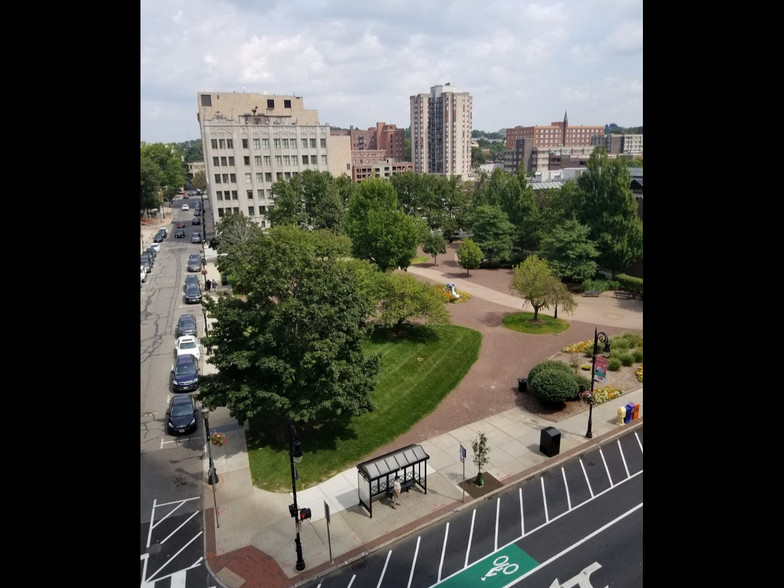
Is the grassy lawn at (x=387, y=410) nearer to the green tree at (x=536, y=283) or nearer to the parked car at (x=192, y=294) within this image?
the green tree at (x=536, y=283)

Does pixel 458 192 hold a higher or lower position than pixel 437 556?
higher

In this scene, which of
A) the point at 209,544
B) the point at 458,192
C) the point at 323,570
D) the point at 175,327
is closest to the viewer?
the point at 323,570

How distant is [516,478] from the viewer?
19344mm

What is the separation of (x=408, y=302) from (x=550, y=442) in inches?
488

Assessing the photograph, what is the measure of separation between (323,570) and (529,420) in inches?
469

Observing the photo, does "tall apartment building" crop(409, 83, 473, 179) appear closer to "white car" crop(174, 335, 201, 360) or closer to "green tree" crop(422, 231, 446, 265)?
"green tree" crop(422, 231, 446, 265)

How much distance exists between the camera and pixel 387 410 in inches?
940

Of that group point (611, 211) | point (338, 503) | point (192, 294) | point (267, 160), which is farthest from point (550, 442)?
point (267, 160)

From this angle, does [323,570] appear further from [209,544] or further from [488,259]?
[488,259]

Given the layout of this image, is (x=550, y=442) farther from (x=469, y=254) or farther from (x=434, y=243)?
(x=434, y=243)

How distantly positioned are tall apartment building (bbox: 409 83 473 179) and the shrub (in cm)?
14886

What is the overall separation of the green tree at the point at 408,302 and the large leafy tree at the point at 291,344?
9.27 metres
